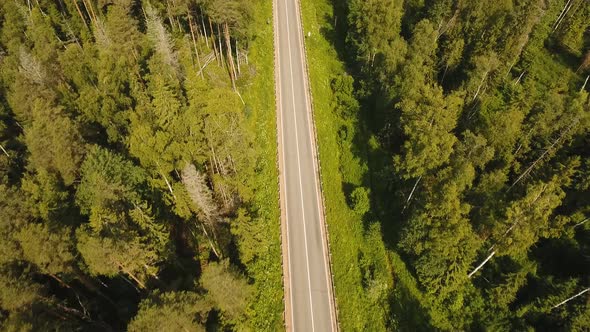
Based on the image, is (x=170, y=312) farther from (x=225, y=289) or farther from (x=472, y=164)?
(x=472, y=164)

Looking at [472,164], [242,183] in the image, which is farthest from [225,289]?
[472,164]

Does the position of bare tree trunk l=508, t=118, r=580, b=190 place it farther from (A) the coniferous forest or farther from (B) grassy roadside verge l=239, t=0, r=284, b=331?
(B) grassy roadside verge l=239, t=0, r=284, b=331

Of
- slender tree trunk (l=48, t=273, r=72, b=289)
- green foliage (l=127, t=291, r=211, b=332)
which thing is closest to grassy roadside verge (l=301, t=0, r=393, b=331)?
green foliage (l=127, t=291, r=211, b=332)

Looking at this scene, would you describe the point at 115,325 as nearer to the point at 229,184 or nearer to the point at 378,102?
the point at 229,184

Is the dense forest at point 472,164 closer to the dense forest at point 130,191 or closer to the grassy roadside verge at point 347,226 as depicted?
the grassy roadside verge at point 347,226

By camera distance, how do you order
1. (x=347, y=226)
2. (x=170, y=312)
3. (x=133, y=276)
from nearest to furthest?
(x=170, y=312), (x=133, y=276), (x=347, y=226)

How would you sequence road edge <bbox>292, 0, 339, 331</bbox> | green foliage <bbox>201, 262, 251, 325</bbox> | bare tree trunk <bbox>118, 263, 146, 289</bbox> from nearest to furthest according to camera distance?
bare tree trunk <bbox>118, 263, 146, 289</bbox> < green foliage <bbox>201, 262, 251, 325</bbox> < road edge <bbox>292, 0, 339, 331</bbox>

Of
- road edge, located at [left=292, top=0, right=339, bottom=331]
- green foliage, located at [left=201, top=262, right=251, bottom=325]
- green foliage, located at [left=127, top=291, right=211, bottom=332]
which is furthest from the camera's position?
road edge, located at [left=292, top=0, right=339, bottom=331]
